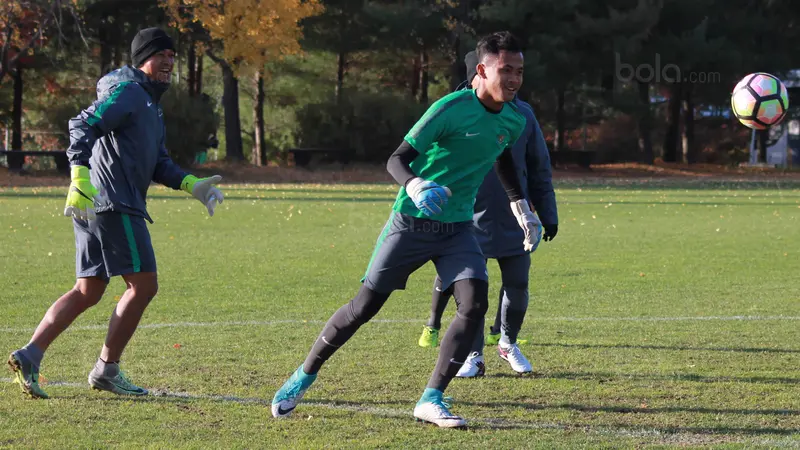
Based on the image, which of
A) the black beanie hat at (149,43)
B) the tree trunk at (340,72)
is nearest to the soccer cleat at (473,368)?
the black beanie hat at (149,43)

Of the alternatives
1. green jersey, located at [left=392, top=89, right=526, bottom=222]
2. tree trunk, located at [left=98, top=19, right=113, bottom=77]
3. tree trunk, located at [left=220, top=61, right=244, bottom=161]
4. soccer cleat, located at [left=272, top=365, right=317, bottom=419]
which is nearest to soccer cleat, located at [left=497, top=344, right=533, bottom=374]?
green jersey, located at [left=392, top=89, right=526, bottom=222]

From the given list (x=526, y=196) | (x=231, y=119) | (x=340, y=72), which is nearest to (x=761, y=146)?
(x=340, y=72)

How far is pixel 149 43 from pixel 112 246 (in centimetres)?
118

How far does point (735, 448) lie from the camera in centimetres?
524

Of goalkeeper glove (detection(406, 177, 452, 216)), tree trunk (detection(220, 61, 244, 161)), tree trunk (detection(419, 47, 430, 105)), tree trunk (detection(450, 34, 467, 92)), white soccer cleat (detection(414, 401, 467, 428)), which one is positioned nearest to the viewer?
goalkeeper glove (detection(406, 177, 452, 216))

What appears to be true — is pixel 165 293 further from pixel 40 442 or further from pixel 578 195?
pixel 578 195

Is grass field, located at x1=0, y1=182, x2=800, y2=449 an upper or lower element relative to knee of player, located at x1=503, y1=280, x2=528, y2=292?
lower

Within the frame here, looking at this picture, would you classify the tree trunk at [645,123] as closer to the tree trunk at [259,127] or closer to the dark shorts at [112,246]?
the tree trunk at [259,127]

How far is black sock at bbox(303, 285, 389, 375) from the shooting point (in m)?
5.84

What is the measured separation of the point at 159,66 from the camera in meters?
6.31

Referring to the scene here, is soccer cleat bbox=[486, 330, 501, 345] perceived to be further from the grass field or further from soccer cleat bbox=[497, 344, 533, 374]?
soccer cleat bbox=[497, 344, 533, 374]

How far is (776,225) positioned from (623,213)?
3.88 metres

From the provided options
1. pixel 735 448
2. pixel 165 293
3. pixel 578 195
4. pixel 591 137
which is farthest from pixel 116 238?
pixel 591 137

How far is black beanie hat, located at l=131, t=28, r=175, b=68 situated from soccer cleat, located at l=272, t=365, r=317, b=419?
204cm
